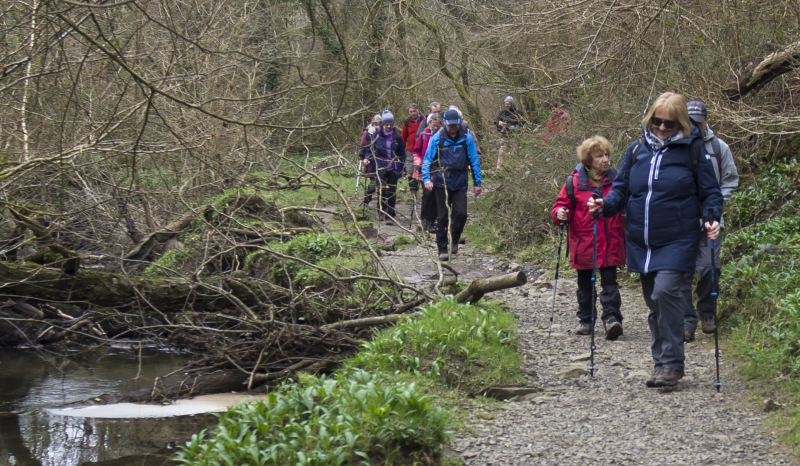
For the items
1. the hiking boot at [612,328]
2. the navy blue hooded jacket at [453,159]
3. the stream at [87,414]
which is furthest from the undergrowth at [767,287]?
the stream at [87,414]

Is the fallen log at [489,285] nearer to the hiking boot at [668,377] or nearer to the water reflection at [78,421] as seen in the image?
the hiking boot at [668,377]

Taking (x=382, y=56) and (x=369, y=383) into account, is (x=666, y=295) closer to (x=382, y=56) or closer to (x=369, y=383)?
(x=369, y=383)

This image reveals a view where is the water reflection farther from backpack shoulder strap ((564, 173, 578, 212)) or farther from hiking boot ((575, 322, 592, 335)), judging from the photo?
backpack shoulder strap ((564, 173, 578, 212))

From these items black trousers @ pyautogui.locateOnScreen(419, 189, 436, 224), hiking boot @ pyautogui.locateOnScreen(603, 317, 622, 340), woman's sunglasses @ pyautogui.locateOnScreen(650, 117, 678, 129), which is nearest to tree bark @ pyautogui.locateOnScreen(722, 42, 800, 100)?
hiking boot @ pyautogui.locateOnScreen(603, 317, 622, 340)

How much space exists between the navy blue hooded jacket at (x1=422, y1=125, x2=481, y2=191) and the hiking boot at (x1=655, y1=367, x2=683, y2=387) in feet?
21.0

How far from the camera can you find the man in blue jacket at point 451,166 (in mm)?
12094

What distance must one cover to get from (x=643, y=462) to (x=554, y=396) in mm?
1497

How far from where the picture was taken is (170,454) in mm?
6598

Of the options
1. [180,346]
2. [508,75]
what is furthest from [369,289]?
[508,75]

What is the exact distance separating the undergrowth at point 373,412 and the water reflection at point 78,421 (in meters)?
1.48

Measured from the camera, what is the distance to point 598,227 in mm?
7801

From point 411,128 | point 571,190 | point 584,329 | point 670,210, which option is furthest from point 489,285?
point 411,128

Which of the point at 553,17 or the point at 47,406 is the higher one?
the point at 553,17

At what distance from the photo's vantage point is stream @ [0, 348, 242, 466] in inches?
267
